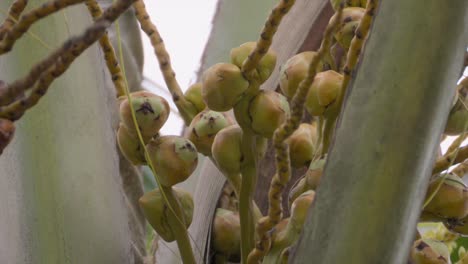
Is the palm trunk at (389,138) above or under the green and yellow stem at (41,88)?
under

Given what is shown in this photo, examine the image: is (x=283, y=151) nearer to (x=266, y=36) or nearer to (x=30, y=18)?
(x=266, y=36)

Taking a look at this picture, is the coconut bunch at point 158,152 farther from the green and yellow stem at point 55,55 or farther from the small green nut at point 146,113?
the green and yellow stem at point 55,55

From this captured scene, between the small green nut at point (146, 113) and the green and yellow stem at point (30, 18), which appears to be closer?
the green and yellow stem at point (30, 18)

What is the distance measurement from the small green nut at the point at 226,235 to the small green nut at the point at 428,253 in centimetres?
20

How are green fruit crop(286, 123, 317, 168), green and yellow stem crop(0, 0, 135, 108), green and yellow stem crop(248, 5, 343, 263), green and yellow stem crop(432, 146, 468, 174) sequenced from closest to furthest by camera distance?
green and yellow stem crop(0, 0, 135, 108)
green and yellow stem crop(248, 5, 343, 263)
green and yellow stem crop(432, 146, 468, 174)
green fruit crop(286, 123, 317, 168)

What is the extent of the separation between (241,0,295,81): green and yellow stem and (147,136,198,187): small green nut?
3.1 inches

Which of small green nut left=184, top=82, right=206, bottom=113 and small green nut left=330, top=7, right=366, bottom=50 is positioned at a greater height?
small green nut left=330, top=7, right=366, bottom=50

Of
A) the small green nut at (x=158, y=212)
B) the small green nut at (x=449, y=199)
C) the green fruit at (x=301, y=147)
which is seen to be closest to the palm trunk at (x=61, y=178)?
the small green nut at (x=158, y=212)

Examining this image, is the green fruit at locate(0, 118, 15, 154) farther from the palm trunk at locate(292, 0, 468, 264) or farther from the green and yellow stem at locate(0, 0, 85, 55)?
the palm trunk at locate(292, 0, 468, 264)

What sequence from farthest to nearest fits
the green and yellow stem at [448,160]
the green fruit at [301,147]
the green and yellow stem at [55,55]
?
the green fruit at [301,147]
the green and yellow stem at [448,160]
the green and yellow stem at [55,55]

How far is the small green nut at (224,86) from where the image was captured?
27.1 inches

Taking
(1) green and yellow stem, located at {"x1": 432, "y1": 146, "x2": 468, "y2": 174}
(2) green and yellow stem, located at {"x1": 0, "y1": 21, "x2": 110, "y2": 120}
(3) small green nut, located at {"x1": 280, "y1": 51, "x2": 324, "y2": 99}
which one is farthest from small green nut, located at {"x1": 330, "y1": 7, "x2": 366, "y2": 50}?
(2) green and yellow stem, located at {"x1": 0, "y1": 21, "x2": 110, "y2": 120}

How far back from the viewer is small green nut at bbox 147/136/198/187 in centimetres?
70

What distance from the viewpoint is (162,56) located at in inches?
29.8
